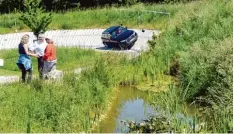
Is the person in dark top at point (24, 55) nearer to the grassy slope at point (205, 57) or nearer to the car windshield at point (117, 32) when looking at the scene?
the grassy slope at point (205, 57)

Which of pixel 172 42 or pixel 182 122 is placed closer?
pixel 182 122

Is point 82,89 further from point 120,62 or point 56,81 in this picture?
point 120,62

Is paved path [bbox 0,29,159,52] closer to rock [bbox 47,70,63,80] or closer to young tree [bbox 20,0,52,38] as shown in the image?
young tree [bbox 20,0,52,38]

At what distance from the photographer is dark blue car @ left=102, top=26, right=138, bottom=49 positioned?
69.0 feet

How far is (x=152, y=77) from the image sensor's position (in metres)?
14.6

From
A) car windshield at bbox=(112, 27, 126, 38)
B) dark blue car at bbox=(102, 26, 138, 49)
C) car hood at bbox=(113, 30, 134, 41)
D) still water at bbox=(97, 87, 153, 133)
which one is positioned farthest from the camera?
car windshield at bbox=(112, 27, 126, 38)

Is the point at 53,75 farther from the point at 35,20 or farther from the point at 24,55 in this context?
the point at 35,20

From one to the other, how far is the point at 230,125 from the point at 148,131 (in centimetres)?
165

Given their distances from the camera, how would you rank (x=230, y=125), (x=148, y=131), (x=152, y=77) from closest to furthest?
Answer: (x=230, y=125) < (x=148, y=131) < (x=152, y=77)

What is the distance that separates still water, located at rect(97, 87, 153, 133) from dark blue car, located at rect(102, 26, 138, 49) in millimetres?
7179

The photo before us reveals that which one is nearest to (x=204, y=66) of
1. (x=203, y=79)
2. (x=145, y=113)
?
(x=203, y=79)

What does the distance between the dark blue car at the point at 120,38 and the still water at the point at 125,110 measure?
283 inches

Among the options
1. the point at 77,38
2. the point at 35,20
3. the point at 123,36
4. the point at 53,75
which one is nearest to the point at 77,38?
the point at 77,38

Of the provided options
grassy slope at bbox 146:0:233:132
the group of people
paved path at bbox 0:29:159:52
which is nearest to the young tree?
paved path at bbox 0:29:159:52
